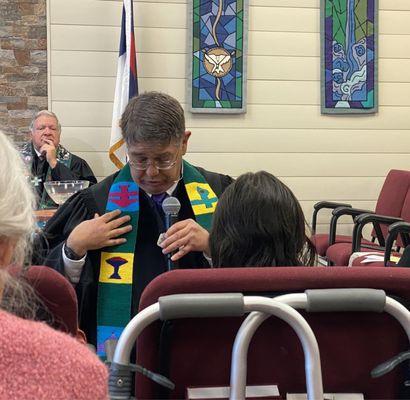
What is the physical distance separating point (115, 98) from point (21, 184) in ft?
12.6

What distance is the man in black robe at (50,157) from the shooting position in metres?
4.30

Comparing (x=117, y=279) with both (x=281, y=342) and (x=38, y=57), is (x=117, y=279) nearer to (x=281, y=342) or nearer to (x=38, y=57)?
(x=281, y=342)

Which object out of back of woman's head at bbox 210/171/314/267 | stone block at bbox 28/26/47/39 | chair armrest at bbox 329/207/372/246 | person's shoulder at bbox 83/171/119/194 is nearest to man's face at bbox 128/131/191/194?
person's shoulder at bbox 83/171/119/194

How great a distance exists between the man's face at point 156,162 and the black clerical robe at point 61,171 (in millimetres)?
2358

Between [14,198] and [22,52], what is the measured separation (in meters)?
4.21

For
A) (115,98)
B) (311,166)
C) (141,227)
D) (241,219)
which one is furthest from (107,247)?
(311,166)

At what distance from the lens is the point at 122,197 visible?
2012 millimetres

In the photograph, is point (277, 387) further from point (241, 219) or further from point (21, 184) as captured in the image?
point (21, 184)

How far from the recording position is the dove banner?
182 inches

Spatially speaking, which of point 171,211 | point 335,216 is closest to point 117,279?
point 171,211

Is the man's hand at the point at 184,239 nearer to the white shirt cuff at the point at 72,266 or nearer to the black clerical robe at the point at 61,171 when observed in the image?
the white shirt cuff at the point at 72,266

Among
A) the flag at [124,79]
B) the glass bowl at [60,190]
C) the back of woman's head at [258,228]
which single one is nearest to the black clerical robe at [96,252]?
the back of woman's head at [258,228]

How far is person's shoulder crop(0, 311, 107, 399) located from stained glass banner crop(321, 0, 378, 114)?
4.27 metres

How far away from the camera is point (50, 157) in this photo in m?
4.32
